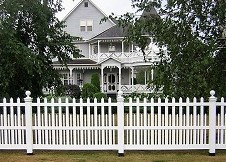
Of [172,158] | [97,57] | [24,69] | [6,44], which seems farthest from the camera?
[97,57]

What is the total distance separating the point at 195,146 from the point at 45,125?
12.6 ft

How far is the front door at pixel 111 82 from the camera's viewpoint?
3594 cm

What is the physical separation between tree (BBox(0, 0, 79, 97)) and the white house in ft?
73.0

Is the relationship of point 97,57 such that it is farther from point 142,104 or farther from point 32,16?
point 142,104

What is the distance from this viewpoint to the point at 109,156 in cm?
755

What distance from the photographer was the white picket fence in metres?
7.52

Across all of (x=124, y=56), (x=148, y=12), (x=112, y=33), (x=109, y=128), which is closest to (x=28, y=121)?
(x=109, y=128)

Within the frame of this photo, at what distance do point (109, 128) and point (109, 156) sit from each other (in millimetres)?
692

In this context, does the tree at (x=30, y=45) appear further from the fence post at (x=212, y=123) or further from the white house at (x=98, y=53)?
the white house at (x=98, y=53)

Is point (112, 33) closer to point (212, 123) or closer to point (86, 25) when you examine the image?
point (86, 25)

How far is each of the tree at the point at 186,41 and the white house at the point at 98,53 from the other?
2488cm

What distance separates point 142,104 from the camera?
744 centimetres

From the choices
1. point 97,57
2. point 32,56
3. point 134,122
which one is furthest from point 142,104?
point 97,57

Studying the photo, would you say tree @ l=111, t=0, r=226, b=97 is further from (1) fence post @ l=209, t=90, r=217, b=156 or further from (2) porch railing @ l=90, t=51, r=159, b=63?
(2) porch railing @ l=90, t=51, r=159, b=63
